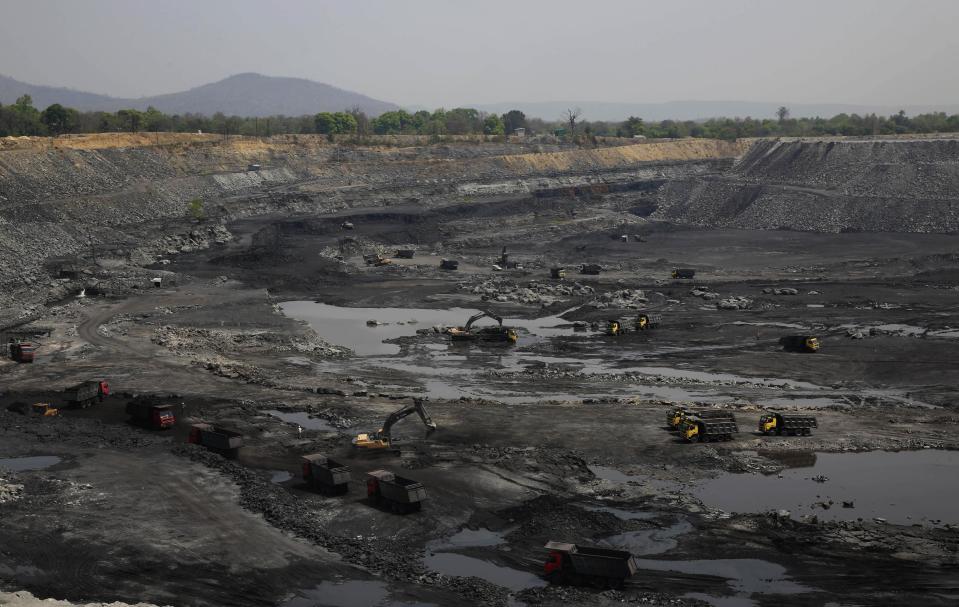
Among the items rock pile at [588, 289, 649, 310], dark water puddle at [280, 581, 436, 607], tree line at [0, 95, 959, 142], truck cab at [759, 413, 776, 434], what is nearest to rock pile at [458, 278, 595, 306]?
rock pile at [588, 289, 649, 310]

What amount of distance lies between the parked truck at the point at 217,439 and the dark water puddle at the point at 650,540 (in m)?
15.0

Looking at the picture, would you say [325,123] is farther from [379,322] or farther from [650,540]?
[650,540]

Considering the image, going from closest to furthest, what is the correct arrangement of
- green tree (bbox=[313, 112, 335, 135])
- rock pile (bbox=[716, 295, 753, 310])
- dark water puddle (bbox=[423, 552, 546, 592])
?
dark water puddle (bbox=[423, 552, 546, 592]) → rock pile (bbox=[716, 295, 753, 310]) → green tree (bbox=[313, 112, 335, 135])

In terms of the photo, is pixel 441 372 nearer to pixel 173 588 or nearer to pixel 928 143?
pixel 173 588

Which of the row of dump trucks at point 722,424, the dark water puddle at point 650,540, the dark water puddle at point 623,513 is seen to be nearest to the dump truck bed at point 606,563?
the dark water puddle at point 650,540

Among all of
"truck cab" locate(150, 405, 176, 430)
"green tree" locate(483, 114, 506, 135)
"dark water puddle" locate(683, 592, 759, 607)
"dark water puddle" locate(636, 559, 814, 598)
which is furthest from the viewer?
"green tree" locate(483, 114, 506, 135)

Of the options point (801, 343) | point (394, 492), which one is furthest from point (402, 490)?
point (801, 343)

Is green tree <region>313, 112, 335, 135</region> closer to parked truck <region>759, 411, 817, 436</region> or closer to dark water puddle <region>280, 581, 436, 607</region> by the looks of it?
parked truck <region>759, 411, 817, 436</region>

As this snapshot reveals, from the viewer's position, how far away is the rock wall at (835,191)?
313ft

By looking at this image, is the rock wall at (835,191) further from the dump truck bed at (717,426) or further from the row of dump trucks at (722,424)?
the dump truck bed at (717,426)

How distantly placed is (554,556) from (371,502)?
25.1ft

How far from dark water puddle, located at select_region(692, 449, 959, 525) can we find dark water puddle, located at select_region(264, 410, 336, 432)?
15644mm

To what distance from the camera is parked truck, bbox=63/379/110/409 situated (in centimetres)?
4044

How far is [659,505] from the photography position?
96.4ft
